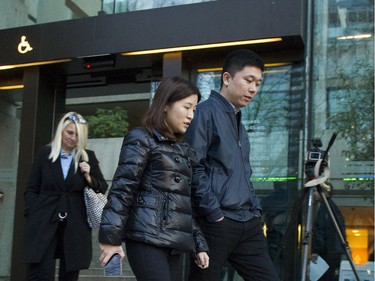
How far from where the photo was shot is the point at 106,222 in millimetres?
2814

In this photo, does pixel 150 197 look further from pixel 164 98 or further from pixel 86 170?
pixel 86 170

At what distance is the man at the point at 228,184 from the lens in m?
3.39

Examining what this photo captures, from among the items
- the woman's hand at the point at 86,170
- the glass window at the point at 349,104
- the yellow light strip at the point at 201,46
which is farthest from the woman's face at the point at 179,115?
the glass window at the point at 349,104

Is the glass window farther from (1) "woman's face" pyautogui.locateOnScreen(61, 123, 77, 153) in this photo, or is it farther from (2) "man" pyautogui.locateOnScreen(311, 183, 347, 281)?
(1) "woman's face" pyautogui.locateOnScreen(61, 123, 77, 153)

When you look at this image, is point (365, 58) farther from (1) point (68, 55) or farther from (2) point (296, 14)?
(1) point (68, 55)

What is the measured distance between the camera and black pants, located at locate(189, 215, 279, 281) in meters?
3.40

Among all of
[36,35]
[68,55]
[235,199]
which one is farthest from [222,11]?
[235,199]

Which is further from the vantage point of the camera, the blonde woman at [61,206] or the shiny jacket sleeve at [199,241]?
the blonde woman at [61,206]

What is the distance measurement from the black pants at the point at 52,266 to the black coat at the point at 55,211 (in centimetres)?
6

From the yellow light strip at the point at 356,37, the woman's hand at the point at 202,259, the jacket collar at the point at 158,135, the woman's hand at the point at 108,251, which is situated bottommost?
the woman's hand at the point at 202,259

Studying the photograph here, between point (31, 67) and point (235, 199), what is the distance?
15.0ft

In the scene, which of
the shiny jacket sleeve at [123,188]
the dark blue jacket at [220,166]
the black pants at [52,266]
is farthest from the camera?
the black pants at [52,266]

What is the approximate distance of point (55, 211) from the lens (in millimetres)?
4715

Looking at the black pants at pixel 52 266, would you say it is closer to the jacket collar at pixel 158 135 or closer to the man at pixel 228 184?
the man at pixel 228 184
